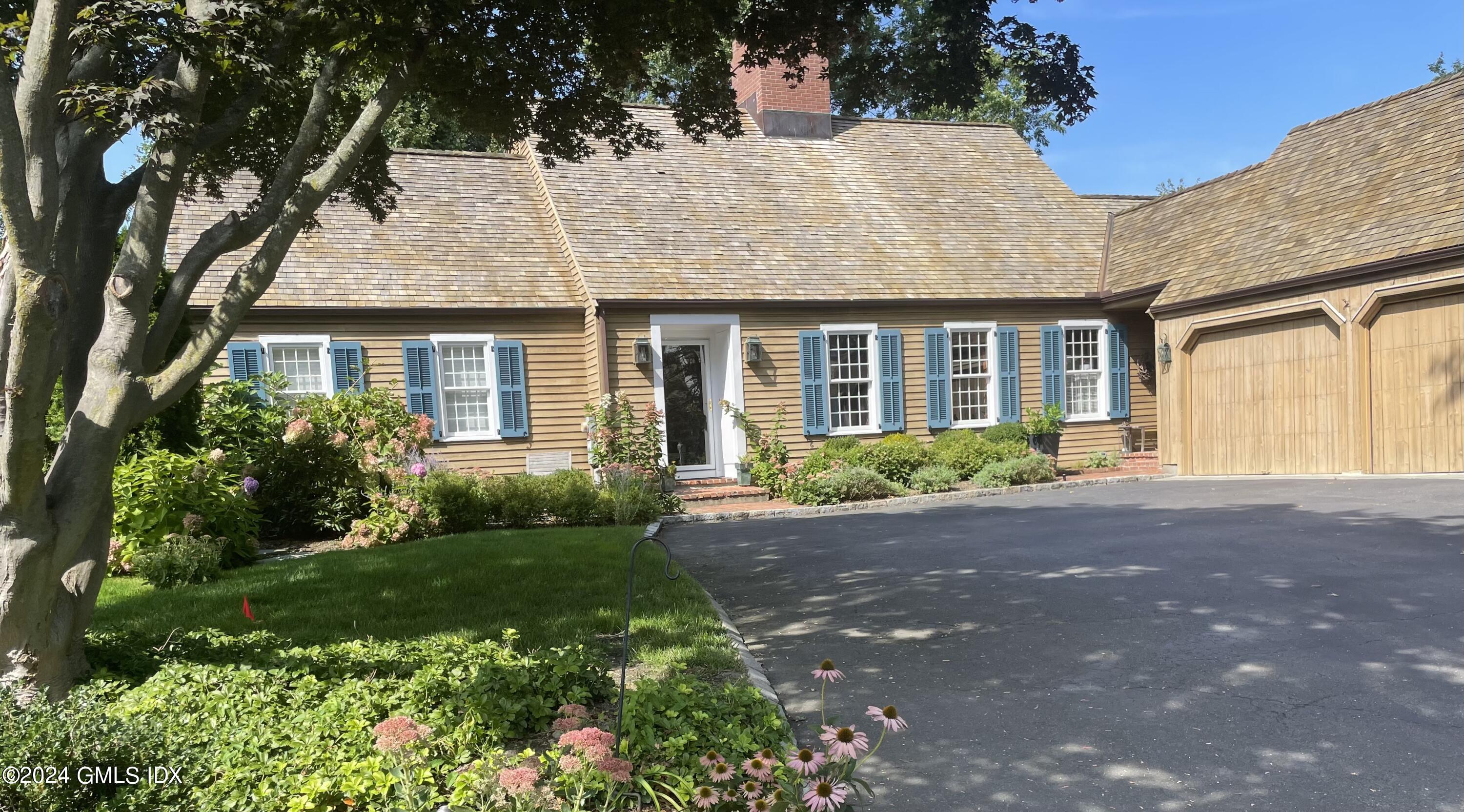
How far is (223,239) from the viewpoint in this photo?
422 cm

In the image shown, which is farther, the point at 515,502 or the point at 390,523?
the point at 515,502

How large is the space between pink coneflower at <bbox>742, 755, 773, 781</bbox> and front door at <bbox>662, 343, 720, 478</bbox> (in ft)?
42.1

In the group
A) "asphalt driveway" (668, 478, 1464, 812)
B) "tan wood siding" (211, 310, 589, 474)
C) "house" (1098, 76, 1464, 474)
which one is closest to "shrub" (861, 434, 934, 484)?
"asphalt driveway" (668, 478, 1464, 812)

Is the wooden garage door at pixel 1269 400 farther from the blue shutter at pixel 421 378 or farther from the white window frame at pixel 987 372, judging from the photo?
the blue shutter at pixel 421 378

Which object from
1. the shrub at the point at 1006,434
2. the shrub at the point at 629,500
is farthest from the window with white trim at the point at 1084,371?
the shrub at the point at 629,500

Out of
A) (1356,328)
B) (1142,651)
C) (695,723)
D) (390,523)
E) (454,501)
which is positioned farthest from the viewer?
(1356,328)

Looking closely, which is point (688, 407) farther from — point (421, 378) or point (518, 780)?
point (518, 780)

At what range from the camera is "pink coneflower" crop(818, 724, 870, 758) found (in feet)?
8.32

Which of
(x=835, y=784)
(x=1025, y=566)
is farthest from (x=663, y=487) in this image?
(x=835, y=784)

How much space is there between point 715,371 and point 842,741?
1318cm

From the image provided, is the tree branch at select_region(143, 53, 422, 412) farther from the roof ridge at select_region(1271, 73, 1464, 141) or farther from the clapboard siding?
the roof ridge at select_region(1271, 73, 1464, 141)

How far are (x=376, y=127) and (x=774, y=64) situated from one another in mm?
14693

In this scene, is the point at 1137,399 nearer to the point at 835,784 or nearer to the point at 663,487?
the point at 663,487

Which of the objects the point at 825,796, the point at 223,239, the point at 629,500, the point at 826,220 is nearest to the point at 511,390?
the point at 629,500
